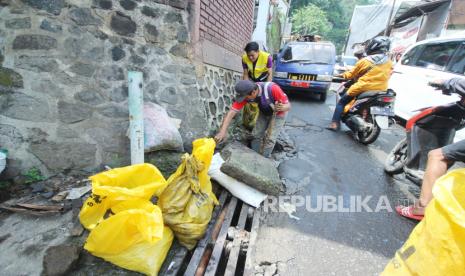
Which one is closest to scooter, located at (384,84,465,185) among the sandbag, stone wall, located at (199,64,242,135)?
stone wall, located at (199,64,242,135)

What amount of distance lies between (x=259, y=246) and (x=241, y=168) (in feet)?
→ 2.42

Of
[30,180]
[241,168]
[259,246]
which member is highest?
[241,168]

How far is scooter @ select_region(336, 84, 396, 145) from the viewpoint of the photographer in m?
3.69

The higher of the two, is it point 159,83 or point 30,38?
point 30,38

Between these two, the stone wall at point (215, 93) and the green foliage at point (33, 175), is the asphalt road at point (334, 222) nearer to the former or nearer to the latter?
the stone wall at point (215, 93)

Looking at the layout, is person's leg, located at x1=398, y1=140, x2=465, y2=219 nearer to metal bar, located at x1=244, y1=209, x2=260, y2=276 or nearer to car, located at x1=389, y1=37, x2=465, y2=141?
metal bar, located at x1=244, y1=209, x2=260, y2=276

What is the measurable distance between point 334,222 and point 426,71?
13.7ft

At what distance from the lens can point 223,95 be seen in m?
4.12

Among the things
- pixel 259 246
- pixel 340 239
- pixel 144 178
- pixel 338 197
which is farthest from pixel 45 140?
pixel 338 197

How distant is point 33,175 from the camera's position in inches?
93.7

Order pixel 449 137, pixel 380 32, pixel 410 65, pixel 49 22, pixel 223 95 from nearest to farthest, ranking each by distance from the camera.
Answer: pixel 49 22 < pixel 449 137 < pixel 223 95 < pixel 410 65 < pixel 380 32

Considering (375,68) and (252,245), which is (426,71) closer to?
(375,68)

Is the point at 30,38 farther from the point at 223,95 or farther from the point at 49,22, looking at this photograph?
the point at 223,95

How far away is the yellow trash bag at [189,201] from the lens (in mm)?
1832
